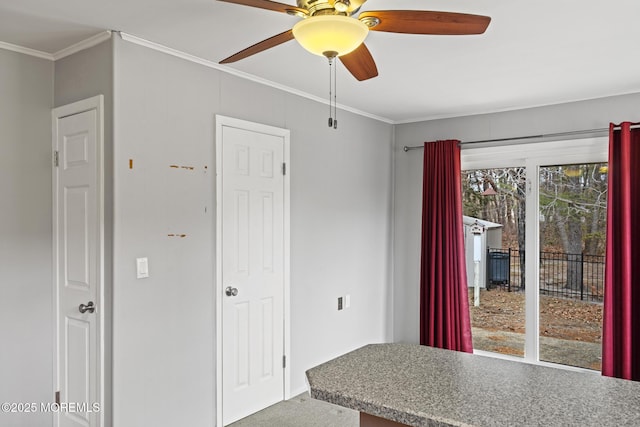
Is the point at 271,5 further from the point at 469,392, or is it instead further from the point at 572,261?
the point at 572,261

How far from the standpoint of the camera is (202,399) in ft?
9.88

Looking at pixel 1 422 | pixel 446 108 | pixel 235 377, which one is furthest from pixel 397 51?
pixel 1 422

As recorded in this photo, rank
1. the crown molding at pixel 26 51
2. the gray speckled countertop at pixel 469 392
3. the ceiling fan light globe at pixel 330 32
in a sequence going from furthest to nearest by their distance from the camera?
the crown molding at pixel 26 51, the ceiling fan light globe at pixel 330 32, the gray speckled countertop at pixel 469 392

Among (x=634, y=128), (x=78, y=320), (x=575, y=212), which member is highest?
(x=634, y=128)

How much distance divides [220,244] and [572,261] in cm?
300

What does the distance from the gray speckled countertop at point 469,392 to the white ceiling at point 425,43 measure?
159 cm

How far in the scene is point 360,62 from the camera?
6.97 ft

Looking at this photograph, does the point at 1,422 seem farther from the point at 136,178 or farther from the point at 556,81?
the point at 556,81

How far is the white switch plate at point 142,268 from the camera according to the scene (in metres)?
2.66

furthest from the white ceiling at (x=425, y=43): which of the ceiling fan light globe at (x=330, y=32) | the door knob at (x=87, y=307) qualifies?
the door knob at (x=87, y=307)

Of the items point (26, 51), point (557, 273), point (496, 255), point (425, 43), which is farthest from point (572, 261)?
point (26, 51)

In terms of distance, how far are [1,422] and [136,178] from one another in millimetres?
1636

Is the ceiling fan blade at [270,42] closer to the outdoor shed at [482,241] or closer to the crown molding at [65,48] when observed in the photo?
the crown molding at [65,48]

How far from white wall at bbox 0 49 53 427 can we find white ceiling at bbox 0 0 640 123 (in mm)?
251
